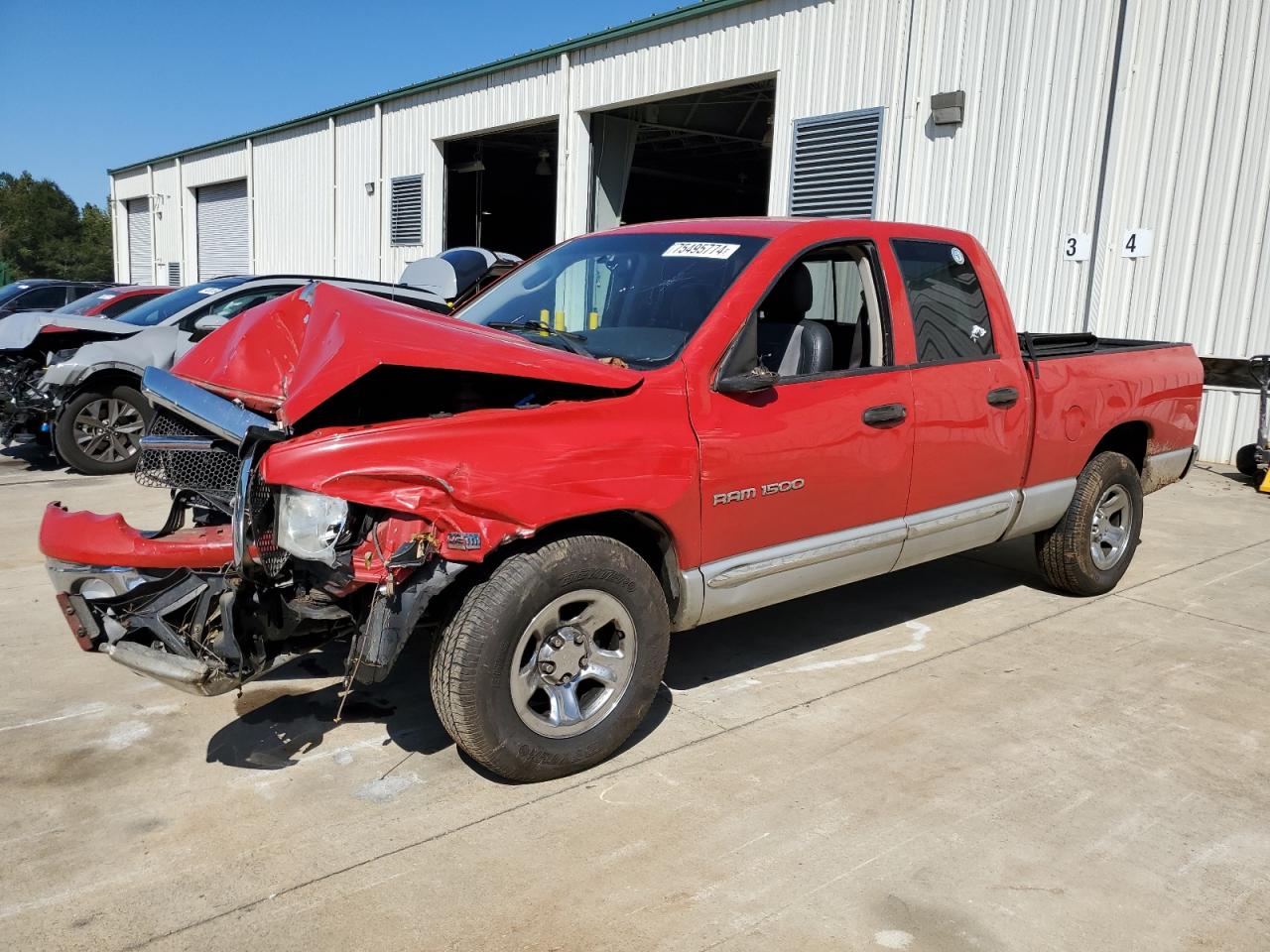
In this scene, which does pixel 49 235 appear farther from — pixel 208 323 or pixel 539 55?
pixel 208 323

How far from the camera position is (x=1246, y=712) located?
4.18m

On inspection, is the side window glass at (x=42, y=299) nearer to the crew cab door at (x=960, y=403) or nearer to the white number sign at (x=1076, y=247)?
the white number sign at (x=1076, y=247)

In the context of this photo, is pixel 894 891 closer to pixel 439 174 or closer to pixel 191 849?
pixel 191 849

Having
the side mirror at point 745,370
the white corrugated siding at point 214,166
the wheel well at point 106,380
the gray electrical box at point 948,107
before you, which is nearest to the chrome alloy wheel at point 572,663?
the side mirror at point 745,370

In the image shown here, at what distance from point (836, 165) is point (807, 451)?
31.1ft

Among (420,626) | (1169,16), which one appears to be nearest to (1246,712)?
(420,626)

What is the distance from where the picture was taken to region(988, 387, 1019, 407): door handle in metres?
4.68

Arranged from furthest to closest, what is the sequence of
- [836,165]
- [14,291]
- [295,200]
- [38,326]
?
[295,200]
[14,291]
[836,165]
[38,326]

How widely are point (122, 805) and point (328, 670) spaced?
121 cm

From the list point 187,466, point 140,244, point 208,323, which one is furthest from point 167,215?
point 187,466

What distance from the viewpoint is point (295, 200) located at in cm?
2395

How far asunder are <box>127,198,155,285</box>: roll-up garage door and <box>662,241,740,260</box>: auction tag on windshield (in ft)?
111

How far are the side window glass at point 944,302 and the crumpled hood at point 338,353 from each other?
1.73 meters

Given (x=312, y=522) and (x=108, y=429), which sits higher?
(x=312, y=522)
